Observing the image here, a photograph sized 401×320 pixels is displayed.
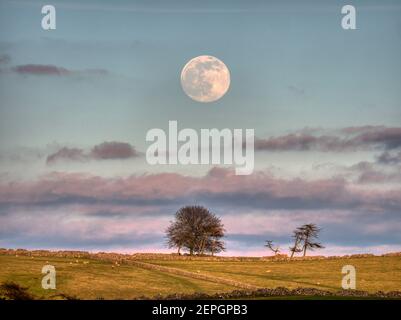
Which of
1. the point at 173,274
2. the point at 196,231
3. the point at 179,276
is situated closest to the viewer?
the point at 179,276

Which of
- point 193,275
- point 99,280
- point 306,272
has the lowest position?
point 99,280

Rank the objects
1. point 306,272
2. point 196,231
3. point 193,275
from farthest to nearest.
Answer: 1. point 196,231
2. point 306,272
3. point 193,275

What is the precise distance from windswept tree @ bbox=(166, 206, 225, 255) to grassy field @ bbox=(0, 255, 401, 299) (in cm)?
2661

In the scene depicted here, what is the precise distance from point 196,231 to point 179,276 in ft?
142

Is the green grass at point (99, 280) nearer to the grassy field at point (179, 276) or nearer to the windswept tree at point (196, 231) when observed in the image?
the grassy field at point (179, 276)

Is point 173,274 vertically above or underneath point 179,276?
above

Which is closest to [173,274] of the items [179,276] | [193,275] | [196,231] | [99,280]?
[179,276]

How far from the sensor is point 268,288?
63.6m

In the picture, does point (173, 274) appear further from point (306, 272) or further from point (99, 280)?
point (306, 272)

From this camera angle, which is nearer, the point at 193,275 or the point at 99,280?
the point at 99,280

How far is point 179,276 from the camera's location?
226 ft

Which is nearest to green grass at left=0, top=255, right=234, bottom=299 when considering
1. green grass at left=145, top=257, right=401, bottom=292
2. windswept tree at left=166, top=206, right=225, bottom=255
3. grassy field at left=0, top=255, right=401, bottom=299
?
grassy field at left=0, top=255, right=401, bottom=299
